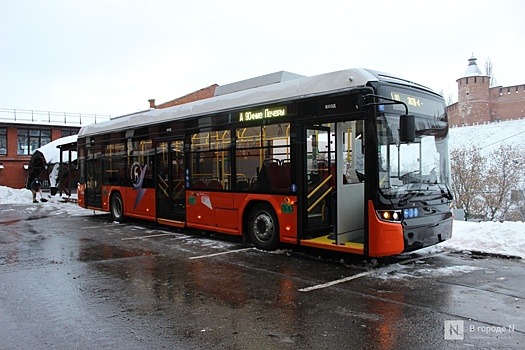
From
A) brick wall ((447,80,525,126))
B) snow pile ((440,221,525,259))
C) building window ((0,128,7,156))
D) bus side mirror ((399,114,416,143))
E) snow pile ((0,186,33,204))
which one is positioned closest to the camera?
bus side mirror ((399,114,416,143))

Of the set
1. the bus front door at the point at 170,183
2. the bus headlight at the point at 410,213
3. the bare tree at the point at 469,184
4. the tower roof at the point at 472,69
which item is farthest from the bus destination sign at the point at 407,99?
the tower roof at the point at 472,69

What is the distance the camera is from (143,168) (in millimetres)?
13008

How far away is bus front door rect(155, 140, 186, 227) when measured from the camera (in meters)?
11.6

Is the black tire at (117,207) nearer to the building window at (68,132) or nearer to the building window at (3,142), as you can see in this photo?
the building window at (3,142)

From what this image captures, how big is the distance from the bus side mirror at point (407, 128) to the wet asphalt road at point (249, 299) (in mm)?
2221

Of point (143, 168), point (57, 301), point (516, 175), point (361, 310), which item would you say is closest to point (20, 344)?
point (57, 301)

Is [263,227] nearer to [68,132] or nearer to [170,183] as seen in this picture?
[170,183]

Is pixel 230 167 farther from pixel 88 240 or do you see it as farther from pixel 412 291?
pixel 412 291

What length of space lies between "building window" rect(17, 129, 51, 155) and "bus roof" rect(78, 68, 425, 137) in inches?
1192

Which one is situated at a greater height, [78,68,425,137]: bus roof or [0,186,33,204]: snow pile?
[78,68,425,137]: bus roof

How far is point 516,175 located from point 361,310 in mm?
22860

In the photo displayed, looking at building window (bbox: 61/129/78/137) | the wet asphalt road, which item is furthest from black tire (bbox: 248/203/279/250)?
building window (bbox: 61/129/78/137)

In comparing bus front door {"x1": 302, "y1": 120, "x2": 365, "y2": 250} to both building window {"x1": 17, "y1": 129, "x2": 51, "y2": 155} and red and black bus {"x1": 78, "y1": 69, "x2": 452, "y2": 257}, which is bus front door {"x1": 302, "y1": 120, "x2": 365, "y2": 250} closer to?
red and black bus {"x1": 78, "y1": 69, "x2": 452, "y2": 257}

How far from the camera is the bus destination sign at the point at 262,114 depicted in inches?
348
